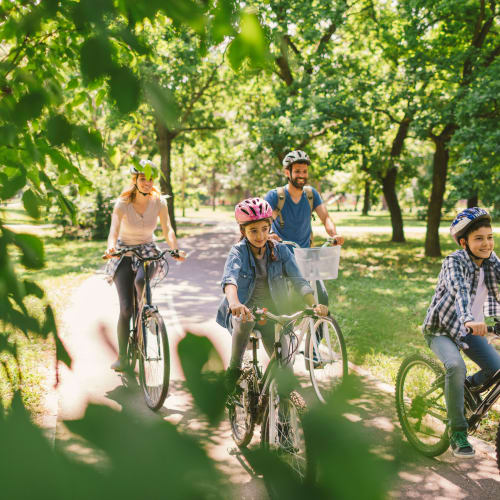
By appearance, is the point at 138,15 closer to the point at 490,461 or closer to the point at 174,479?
the point at 174,479

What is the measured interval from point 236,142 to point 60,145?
29.4 meters

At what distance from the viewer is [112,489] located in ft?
1.96

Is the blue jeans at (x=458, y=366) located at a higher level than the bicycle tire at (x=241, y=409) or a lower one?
lower

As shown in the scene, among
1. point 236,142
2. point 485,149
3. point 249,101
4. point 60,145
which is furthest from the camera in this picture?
point 236,142

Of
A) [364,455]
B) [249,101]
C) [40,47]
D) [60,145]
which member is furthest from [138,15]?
[249,101]

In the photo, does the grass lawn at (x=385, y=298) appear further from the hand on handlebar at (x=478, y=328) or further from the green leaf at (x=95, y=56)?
the green leaf at (x=95, y=56)

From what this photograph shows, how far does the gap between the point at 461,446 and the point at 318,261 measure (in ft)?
7.05

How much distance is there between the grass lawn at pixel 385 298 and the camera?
2363 millimetres

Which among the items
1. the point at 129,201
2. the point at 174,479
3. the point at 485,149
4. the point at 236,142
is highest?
the point at 236,142

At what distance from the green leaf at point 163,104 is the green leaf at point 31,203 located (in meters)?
0.43

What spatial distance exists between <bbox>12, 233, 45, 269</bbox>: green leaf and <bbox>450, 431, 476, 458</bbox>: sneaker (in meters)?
3.30

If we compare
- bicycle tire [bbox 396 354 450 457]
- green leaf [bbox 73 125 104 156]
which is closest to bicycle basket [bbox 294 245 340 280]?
bicycle tire [bbox 396 354 450 457]

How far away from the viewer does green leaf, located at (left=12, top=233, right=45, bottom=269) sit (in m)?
0.82

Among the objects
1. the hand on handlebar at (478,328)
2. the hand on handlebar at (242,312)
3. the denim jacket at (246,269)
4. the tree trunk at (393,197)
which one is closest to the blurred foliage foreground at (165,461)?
the hand on handlebar at (242,312)
